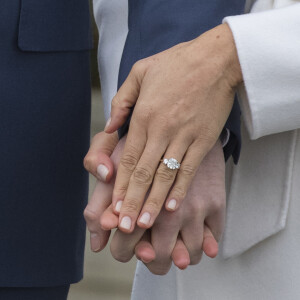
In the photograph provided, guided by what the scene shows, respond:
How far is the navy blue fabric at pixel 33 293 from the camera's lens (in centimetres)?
168

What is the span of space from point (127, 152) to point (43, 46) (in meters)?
0.40

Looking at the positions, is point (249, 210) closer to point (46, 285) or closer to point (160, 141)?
point (160, 141)

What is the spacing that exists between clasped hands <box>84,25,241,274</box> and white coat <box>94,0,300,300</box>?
41mm

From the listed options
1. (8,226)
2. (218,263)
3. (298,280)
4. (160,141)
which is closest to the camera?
(160,141)

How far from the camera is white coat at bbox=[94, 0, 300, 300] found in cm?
127

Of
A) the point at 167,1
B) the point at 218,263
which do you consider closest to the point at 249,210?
the point at 218,263

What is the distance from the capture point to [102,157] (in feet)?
4.52

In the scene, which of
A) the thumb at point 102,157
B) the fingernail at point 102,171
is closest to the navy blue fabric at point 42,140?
the thumb at point 102,157

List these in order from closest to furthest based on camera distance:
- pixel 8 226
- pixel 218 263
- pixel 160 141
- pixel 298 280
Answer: pixel 160 141 < pixel 298 280 < pixel 218 263 < pixel 8 226

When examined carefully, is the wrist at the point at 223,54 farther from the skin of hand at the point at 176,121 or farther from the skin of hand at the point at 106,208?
the skin of hand at the point at 106,208

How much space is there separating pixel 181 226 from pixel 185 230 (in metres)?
0.01

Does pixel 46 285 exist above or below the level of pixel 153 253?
below

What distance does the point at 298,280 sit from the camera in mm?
1405

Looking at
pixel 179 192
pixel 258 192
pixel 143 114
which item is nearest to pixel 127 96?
pixel 143 114
